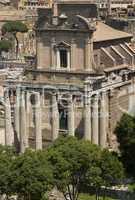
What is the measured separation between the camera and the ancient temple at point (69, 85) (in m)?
45.2

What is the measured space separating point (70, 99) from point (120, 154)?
645 cm

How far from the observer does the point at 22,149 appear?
156 feet

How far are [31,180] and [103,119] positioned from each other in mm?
15486

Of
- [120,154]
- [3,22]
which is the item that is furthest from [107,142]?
[3,22]

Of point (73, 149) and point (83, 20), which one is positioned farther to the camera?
point (83, 20)

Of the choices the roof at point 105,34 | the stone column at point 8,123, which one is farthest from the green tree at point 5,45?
the stone column at point 8,123

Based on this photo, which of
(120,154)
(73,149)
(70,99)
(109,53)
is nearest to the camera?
(73,149)

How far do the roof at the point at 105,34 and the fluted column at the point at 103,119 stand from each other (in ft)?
14.2

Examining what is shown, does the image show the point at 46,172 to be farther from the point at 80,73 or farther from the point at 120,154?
the point at 80,73

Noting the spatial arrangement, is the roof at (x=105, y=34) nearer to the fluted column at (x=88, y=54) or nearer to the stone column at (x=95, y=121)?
the fluted column at (x=88, y=54)

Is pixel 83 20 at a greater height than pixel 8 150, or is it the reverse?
pixel 83 20

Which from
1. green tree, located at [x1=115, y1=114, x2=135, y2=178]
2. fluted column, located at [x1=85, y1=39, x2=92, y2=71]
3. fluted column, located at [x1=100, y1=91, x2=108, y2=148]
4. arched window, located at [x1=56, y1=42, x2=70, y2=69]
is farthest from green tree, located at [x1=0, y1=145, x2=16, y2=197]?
arched window, located at [x1=56, y1=42, x2=70, y2=69]

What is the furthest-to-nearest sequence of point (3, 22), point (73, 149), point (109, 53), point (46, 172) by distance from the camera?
point (3, 22)
point (109, 53)
point (73, 149)
point (46, 172)

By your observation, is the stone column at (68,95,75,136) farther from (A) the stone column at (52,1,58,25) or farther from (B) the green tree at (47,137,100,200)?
(B) the green tree at (47,137,100,200)
